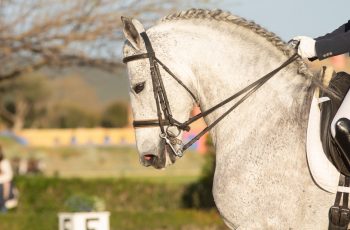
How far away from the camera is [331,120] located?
5.18 metres

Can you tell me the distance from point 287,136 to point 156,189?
1741cm

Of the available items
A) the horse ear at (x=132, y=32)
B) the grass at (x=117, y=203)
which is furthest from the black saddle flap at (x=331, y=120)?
the grass at (x=117, y=203)

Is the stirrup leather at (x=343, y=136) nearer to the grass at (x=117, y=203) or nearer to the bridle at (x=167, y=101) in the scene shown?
the bridle at (x=167, y=101)

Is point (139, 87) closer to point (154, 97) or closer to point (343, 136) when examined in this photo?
point (154, 97)

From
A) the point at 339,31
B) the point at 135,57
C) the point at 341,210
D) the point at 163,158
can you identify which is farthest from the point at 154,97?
the point at 341,210

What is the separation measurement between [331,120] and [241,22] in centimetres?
101

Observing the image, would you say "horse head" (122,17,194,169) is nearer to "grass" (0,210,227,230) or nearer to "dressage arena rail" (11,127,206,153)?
"grass" (0,210,227,230)

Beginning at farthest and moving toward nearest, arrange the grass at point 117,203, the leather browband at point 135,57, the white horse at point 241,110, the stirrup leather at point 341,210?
the grass at point 117,203, the leather browband at point 135,57, the white horse at point 241,110, the stirrup leather at point 341,210

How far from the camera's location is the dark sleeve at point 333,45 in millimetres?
5422

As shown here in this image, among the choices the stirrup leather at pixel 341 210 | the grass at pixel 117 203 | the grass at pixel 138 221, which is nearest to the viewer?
the stirrup leather at pixel 341 210

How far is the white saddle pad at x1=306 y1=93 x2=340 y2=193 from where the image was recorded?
510cm

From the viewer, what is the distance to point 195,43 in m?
5.71

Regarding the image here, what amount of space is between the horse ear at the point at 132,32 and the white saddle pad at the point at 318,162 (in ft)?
4.17

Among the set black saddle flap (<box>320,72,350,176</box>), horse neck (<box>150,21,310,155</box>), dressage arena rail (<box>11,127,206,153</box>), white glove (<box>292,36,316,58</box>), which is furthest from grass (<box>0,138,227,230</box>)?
dressage arena rail (<box>11,127,206,153</box>)
